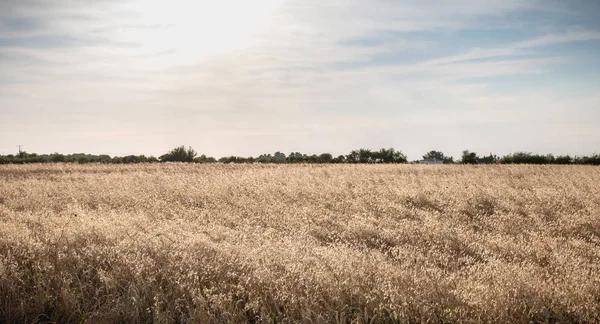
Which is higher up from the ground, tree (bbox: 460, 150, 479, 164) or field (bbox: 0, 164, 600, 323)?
tree (bbox: 460, 150, 479, 164)

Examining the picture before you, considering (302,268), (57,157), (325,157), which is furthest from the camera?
(325,157)

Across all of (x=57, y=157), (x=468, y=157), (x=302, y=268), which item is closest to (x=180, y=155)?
(x=57, y=157)

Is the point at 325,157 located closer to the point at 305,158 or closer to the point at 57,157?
the point at 305,158

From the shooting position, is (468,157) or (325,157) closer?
(468,157)

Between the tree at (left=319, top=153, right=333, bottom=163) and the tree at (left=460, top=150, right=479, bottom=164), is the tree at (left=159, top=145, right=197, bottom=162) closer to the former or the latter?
the tree at (left=319, top=153, right=333, bottom=163)

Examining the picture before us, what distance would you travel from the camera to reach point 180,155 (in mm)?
56469

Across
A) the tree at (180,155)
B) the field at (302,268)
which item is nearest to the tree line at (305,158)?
the tree at (180,155)

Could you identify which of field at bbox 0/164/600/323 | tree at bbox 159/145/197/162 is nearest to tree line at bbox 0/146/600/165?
tree at bbox 159/145/197/162

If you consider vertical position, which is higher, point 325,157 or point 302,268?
point 325,157

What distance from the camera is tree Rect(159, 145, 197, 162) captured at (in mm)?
55594

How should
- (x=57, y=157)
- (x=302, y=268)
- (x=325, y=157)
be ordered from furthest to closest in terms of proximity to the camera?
(x=325, y=157), (x=57, y=157), (x=302, y=268)

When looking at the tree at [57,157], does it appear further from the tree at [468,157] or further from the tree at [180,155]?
the tree at [468,157]

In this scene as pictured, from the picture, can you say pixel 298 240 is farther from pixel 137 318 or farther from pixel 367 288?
pixel 137 318

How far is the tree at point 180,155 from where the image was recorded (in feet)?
182
